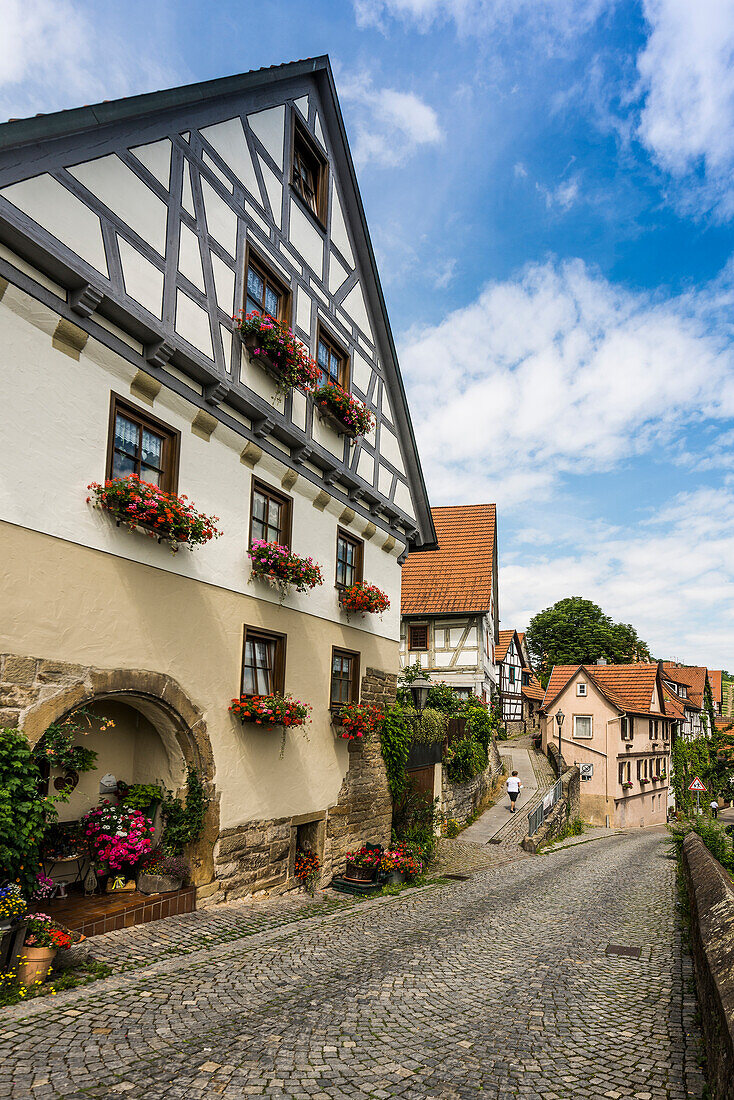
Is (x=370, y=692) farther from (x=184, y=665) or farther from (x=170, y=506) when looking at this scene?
(x=170, y=506)

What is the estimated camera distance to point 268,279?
11.7 m

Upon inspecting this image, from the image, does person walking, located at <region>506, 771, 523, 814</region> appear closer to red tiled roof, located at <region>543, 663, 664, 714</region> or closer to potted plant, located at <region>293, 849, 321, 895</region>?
potted plant, located at <region>293, 849, 321, 895</region>

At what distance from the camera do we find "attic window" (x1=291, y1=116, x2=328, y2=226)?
12.8 meters

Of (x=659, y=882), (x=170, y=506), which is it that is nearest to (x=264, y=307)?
(x=170, y=506)

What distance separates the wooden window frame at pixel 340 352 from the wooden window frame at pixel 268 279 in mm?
1066

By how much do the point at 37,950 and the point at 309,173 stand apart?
12.9 metres

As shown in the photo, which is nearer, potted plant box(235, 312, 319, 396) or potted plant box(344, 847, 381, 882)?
potted plant box(235, 312, 319, 396)

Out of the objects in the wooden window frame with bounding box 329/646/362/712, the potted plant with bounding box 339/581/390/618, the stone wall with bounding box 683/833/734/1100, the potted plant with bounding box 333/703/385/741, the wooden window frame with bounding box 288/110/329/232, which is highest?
the wooden window frame with bounding box 288/110/329/232

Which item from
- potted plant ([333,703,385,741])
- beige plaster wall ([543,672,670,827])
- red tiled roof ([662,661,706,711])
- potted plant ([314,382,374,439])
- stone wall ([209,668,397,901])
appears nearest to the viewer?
stone wall ([209,668,397,901])

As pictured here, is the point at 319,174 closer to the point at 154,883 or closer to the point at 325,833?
the point at 325,833

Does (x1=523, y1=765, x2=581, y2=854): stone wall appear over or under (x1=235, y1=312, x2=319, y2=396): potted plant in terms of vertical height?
under

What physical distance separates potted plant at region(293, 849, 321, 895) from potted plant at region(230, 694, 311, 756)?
8.25 feet

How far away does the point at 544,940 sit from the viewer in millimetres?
9609

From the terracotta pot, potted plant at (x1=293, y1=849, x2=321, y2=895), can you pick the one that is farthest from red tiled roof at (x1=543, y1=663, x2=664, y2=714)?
the terracotta pot
